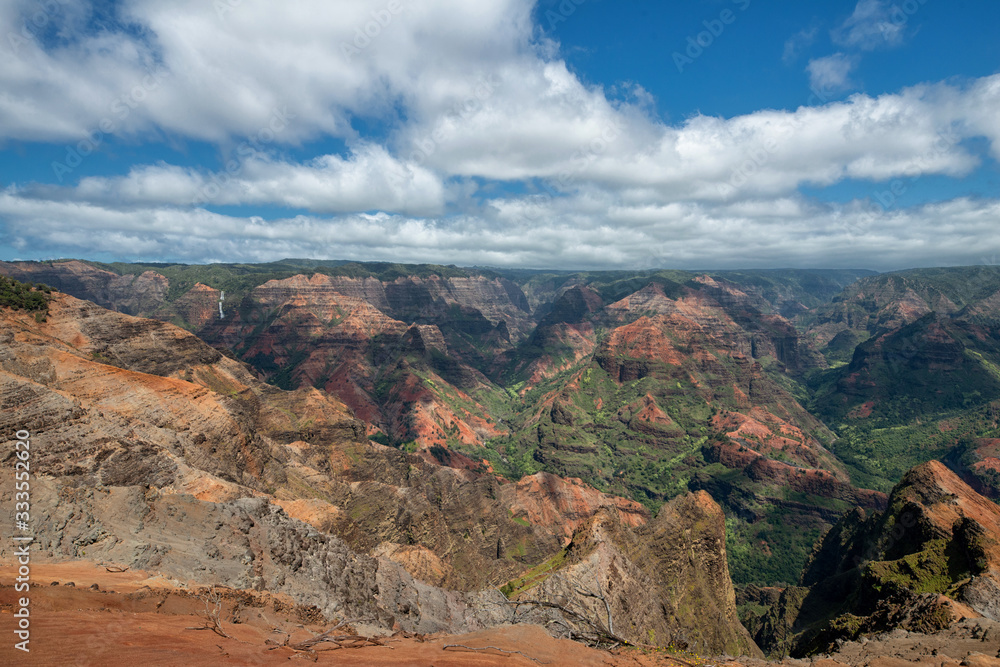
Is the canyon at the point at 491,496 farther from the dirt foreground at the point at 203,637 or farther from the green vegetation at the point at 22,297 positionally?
the dirt foreground at the point at 203,637

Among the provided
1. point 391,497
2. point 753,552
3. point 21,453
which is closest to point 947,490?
point 753,552

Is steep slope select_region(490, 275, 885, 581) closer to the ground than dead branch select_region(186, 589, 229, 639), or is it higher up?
closer to the ground

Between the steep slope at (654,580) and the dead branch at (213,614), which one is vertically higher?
the dead branch at (213,614)

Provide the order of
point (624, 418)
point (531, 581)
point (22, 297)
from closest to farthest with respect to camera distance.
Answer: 1. point (531, 581)
2. point (22, 297)
3. point (624, 418)

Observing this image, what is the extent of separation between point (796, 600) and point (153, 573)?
77.3 metres

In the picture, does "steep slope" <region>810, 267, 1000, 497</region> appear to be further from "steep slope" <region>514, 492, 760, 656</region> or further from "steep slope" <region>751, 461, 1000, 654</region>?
"steep slope" <region>514, 492, 760, 656</region>

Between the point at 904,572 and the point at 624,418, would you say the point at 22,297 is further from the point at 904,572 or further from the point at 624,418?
the point at 624,418

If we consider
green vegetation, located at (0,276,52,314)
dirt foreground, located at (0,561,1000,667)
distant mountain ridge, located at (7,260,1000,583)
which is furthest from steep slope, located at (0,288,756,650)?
distant mountain ridge, located at (7,260,1000,583)

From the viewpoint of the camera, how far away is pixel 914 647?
23609mm

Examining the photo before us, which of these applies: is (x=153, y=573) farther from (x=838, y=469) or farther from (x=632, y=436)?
(x=838, y=469)

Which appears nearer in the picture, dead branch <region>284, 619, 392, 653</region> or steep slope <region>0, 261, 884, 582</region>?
dead branch <region>284, 619, 392, 653</region>

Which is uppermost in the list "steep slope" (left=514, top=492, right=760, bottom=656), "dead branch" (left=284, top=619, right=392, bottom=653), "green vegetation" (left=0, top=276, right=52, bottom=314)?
"green vegetation" (left=0, top=276, right=52, bottom=314)

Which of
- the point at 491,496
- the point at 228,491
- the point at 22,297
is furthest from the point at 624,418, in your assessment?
the point at 22,297

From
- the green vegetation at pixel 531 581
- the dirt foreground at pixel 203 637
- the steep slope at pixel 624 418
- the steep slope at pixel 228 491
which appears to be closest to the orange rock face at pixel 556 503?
the steep slope at pixel 228 491
